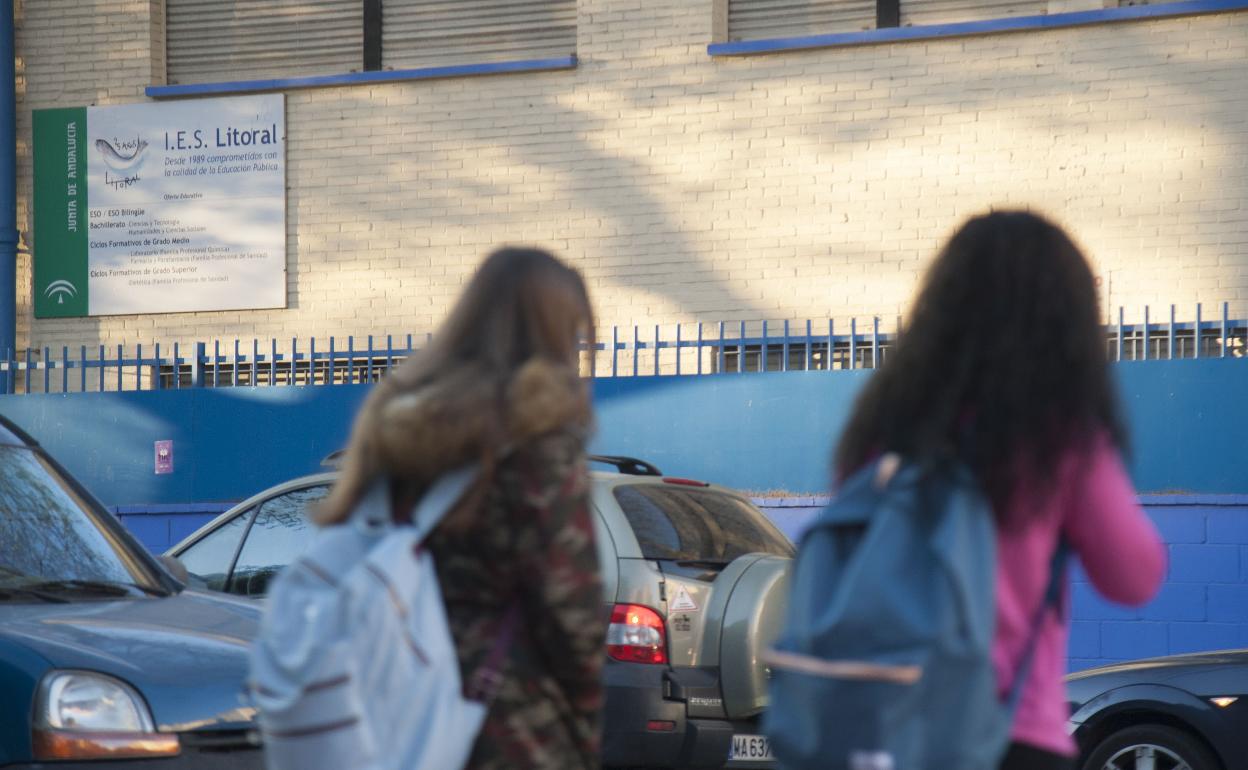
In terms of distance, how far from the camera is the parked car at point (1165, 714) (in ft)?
23.1

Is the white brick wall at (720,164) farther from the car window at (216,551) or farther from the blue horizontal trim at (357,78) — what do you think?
the car window at (216,551)

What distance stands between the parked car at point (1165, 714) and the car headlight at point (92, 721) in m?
4.50

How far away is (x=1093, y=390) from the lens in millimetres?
2637

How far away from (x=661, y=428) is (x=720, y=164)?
3320 millimetres

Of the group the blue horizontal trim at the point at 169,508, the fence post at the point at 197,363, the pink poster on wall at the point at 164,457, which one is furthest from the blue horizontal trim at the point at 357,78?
the blue horizontal trim at the point at 169,508

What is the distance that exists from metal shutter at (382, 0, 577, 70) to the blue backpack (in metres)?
13.5

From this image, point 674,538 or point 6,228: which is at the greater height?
point 6,228

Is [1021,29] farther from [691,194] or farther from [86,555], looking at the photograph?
[86,555]

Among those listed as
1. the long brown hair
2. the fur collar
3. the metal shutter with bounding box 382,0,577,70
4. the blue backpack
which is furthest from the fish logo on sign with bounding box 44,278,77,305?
the blue backpack

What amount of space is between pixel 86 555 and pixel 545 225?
10364mm

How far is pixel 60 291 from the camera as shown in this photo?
54.9 feet

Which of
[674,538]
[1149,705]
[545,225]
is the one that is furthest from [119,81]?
[1149,705]

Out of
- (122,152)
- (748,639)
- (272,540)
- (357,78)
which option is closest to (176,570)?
(272,540)

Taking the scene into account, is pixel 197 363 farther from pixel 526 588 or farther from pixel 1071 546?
pixel 1071 546
